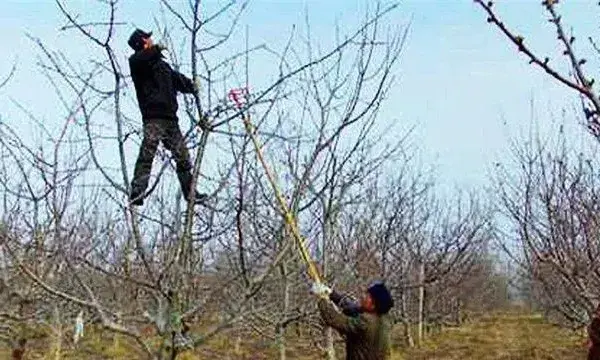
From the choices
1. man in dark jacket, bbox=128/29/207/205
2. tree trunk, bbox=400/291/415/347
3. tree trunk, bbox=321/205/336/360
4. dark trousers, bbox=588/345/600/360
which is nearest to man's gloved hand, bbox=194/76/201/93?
man in dark jacket, bbox=128/29/207/205

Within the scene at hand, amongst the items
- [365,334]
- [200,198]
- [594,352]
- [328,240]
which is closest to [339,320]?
[365,334]

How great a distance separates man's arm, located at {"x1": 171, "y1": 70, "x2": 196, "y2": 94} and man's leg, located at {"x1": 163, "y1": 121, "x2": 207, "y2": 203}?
0.20 metres

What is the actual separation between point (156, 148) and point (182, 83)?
0.36 m

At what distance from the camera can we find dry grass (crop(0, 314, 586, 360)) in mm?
21295

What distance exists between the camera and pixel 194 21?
13.7 feet

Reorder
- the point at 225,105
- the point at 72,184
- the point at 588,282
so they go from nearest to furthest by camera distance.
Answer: the point at 225,105, the point at 72,184, the point at 588,282

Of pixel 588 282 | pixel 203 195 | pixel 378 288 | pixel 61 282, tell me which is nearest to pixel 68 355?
pixel 61 282

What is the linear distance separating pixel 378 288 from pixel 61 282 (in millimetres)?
7113

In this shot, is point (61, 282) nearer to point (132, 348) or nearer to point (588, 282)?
point (588, 282)

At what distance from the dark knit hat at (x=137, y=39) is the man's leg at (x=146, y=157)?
1.45 feet

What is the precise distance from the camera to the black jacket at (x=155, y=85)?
4.48 metres

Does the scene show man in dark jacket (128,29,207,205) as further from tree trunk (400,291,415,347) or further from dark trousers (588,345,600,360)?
tree trunk (400,291,415,347)

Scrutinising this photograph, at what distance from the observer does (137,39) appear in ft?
15.3

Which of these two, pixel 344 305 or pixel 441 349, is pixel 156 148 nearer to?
pixel 344 305
